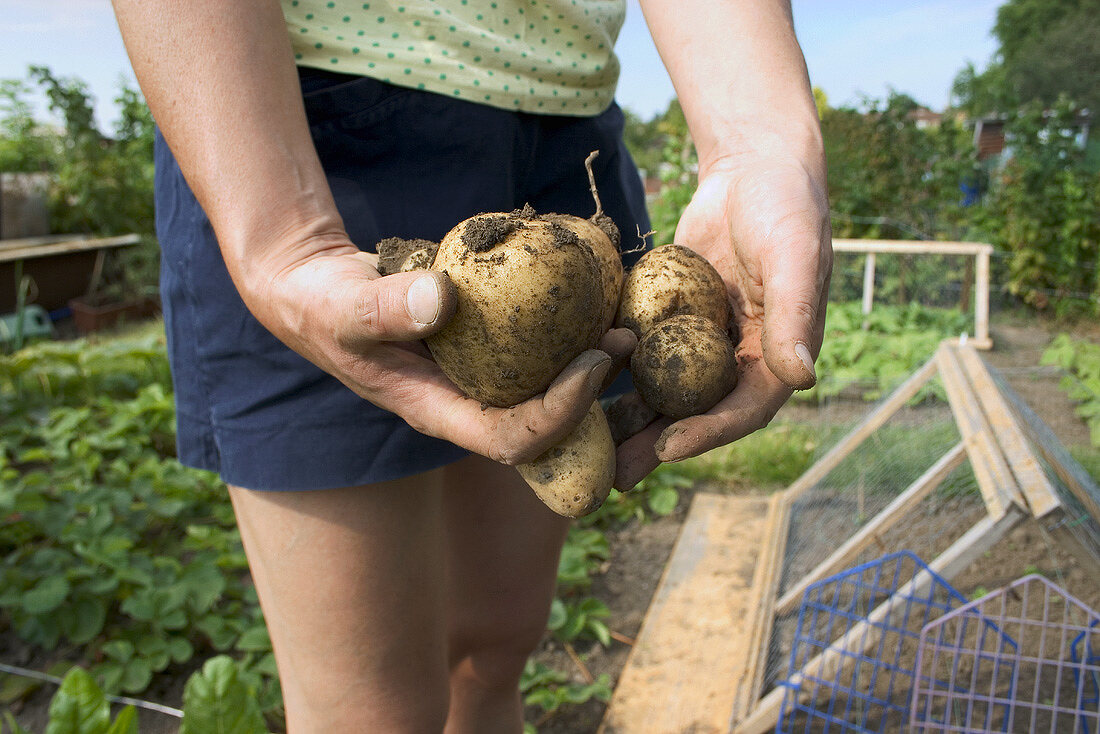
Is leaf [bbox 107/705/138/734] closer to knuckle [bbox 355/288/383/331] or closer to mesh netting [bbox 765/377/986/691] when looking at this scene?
knuckle [bbox 355/288/383/331]

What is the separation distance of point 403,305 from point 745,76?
95 cm

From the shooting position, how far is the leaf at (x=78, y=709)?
1.80 m

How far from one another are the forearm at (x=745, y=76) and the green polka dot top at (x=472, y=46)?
180 mm

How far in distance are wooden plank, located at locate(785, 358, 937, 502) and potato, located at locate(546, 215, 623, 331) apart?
248 cm

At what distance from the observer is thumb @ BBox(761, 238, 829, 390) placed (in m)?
1.16

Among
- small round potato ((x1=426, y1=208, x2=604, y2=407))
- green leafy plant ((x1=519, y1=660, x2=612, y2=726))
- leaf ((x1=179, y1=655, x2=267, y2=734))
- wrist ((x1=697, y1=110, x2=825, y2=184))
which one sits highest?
wrist ((x1=697, y1=110, x2=825, y2=184))

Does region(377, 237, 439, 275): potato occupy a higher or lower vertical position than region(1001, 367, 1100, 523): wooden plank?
higher

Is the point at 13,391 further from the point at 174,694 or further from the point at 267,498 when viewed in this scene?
the point at 267,498

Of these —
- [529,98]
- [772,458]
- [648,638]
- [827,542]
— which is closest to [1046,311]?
[772,458]

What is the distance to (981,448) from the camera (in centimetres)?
244

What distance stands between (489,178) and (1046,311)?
8.77 m

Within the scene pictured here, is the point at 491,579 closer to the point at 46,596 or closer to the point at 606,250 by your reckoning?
the point at 606,250

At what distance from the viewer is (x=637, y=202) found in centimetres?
195

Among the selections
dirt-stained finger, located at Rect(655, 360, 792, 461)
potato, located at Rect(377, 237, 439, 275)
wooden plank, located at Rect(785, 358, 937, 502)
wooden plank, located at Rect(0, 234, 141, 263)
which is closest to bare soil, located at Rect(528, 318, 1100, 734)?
wooden plank, located at Rect(785, 358, 937, 502)
